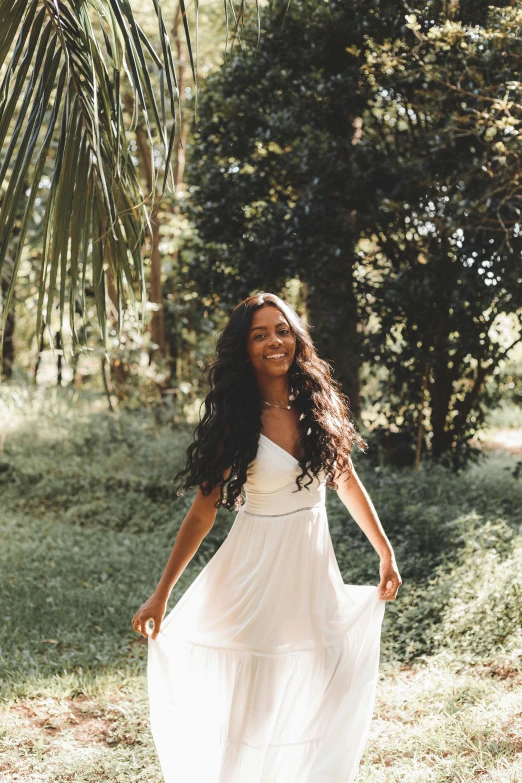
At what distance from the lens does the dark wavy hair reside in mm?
2959

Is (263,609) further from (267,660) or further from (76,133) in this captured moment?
(76,133)

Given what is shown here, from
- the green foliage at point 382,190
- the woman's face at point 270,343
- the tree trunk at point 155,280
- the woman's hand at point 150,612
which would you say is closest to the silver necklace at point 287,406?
the woman's face at point 270,343

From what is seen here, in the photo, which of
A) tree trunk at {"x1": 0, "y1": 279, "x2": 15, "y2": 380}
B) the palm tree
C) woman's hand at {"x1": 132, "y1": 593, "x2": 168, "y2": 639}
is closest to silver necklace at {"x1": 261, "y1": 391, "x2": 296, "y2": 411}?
the palm tree

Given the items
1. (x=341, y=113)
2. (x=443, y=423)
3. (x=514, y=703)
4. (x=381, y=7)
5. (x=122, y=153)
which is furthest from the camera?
(x=443, y=423)

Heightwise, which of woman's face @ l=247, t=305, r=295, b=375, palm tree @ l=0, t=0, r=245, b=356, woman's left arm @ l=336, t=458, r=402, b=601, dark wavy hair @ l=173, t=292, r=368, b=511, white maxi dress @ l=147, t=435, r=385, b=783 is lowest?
white maxi dress @ l=147, t=435, r=385, b=783

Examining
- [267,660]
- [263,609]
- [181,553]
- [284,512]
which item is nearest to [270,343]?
[284,512]

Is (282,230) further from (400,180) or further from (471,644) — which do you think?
(471,644)

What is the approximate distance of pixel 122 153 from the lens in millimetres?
2861

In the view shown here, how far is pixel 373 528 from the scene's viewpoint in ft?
10.7

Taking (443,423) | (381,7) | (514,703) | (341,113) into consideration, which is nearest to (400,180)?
(341,113)

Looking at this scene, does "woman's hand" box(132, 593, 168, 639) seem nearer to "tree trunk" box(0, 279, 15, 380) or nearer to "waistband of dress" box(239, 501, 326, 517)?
Answer: "waistband of dress" box(239, 501, 326, 517)

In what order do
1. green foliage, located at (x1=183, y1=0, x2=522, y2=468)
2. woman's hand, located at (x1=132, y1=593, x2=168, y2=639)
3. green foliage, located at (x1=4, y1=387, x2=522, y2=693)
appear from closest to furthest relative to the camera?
woman's hand, located at (x1=132, y1=593, x2=168, y2=639) < green foliage, located at (x1=4, y1=387, x2=522, y2=693) < green foliage, located at (x1=183, y1=0, x2=522, y2=468)

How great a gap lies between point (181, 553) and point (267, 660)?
53 centimetres

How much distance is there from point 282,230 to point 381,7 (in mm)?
2232
